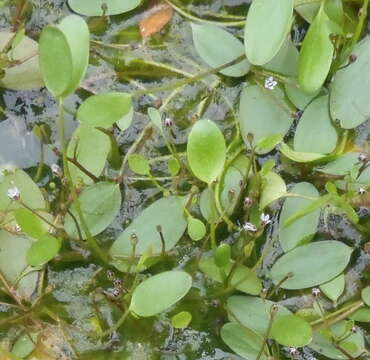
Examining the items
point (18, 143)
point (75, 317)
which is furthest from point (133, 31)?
point (75, 317)

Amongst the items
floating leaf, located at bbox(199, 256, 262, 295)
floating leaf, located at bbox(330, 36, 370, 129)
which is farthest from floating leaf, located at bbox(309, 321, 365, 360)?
floating leaf, located at bbox(330, 36, 370, 129)

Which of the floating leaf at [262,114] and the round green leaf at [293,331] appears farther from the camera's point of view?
the floating leaf at [262,114]

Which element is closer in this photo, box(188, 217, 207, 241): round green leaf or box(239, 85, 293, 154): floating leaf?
box(188, 217, 207, 241): round green leaf

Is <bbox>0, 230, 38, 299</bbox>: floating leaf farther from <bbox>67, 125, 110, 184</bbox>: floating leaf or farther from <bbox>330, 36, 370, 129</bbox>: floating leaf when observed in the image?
<bbox>330, 36, 370, 129</bbox>: floating leaf

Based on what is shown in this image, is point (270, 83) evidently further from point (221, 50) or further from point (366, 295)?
point (366, 295)

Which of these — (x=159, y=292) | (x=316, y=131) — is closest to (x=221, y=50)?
(x=316, y=131)

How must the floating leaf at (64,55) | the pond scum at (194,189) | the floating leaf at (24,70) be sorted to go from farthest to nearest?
the floating leaf at (24,70)
the pond scum at (194,189)
the floating leaf at (64,55)

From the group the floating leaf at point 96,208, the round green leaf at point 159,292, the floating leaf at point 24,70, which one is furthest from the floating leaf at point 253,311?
the floating leaf at point 24,70

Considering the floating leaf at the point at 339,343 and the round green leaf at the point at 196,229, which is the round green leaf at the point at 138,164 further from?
the floating leaf at the point at 339,343
